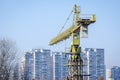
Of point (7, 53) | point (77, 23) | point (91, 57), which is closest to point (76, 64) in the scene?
point (77, 23)

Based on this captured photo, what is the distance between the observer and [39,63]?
477 feet

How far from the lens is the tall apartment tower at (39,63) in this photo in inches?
5536

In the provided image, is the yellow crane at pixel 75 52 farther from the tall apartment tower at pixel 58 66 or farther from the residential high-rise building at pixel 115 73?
the residential high-rise building at pixel 115 73

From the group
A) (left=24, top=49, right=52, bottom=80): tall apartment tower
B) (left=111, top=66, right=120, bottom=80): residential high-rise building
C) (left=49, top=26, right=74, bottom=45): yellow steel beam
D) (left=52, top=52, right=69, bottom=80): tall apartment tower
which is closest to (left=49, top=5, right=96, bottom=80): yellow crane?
(left=49, top=26, right=74, bottom=45): yellow steel beam

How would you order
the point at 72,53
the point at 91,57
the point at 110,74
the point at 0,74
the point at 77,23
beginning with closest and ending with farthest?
the point at 77,23 → the point at 72,53 → the point at 0,74 → the point at 91,57 → the point at 110,74

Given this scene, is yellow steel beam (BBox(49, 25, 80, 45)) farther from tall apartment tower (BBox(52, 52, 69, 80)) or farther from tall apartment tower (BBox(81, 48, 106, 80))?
tall apartment tower (BBox(81, 48, 106, 80))

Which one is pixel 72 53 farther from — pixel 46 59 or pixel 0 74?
pixel 46 59

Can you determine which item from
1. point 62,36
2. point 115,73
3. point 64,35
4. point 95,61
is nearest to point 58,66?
point 95,61

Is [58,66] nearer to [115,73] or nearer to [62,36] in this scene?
[115,73]

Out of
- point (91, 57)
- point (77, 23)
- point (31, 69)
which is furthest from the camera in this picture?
point (91, 57)

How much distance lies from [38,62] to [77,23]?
349ft

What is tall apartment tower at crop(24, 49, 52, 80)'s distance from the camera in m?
141

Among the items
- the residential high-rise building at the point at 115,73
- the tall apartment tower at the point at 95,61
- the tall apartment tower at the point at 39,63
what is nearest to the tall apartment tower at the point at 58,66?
the tall apartment tower at the point at 39,63

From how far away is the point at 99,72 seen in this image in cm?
15088
